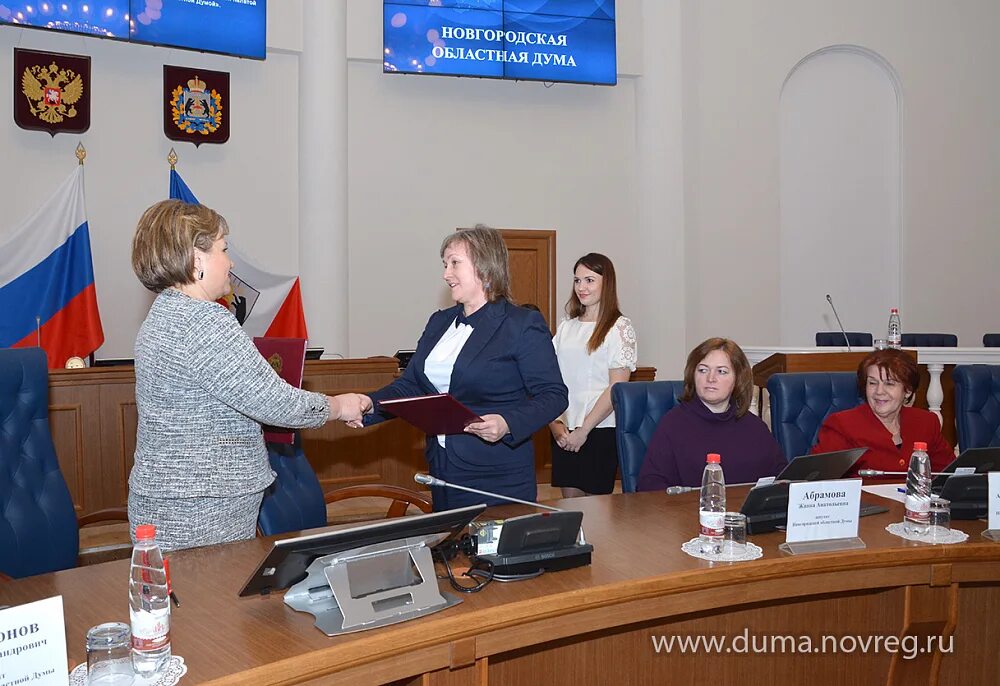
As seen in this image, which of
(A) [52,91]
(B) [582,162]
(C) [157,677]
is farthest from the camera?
(B) [582,162]

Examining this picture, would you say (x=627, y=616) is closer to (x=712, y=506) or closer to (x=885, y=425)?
(x=712, y=506)

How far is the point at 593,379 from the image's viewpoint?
12.4 ft

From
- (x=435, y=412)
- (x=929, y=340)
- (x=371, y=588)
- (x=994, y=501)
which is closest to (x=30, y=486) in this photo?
(x=435, y=412)

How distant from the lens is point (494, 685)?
2045 mm

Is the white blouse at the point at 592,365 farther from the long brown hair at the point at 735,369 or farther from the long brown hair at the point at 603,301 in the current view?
the long brown hair at the point at 735,369

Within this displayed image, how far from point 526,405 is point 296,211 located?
5.11m

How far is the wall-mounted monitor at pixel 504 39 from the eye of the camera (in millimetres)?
7289

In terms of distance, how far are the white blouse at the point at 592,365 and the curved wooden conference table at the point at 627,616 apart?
970mm

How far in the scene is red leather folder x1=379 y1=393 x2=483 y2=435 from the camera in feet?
7.63

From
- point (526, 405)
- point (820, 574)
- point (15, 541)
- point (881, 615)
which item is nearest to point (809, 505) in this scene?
point (820, 574)

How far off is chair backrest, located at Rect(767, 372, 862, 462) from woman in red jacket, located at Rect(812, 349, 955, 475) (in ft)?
1.09

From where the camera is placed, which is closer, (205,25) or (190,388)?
(190,388)

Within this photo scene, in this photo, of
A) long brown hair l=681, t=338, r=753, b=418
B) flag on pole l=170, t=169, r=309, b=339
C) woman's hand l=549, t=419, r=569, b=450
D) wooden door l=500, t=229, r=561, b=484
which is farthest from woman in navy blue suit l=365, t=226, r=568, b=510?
wooden door l=500, t=229, r=561, b=484

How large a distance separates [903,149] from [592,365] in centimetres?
634
